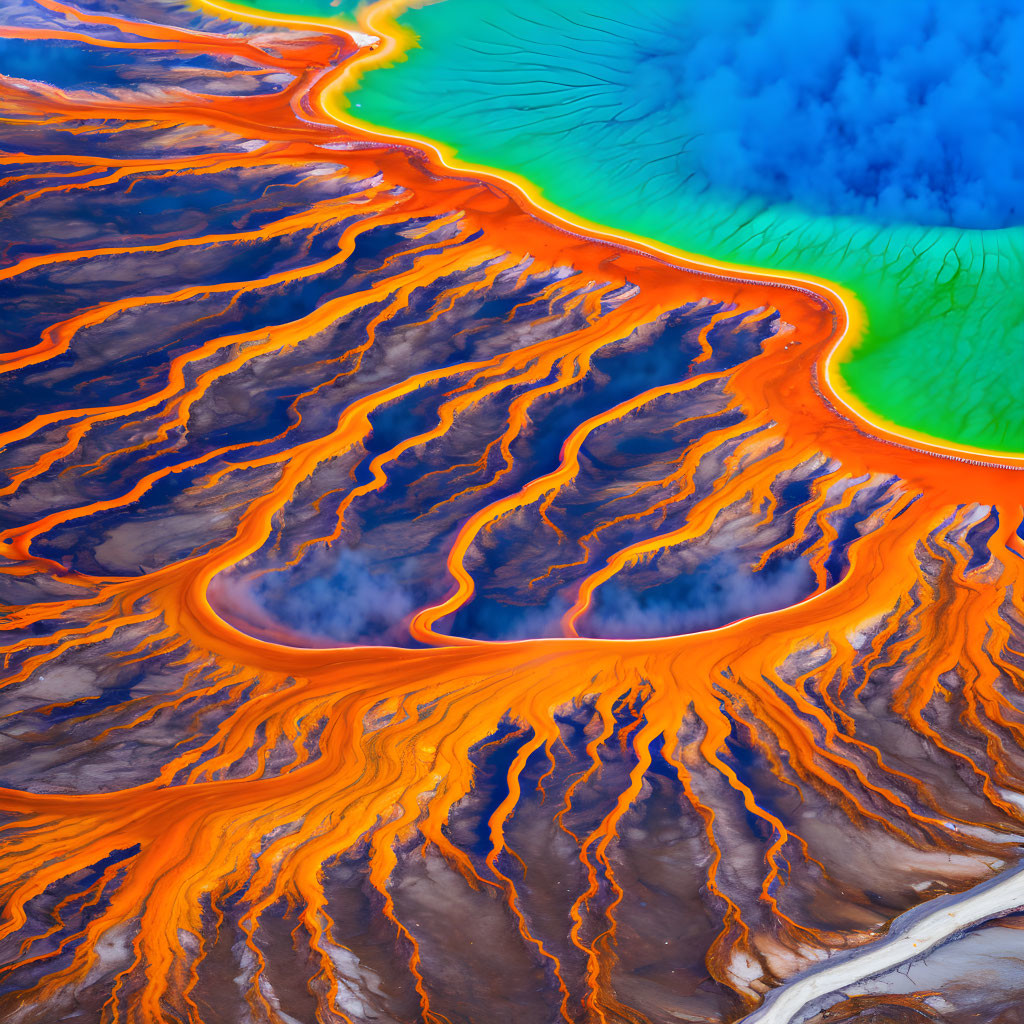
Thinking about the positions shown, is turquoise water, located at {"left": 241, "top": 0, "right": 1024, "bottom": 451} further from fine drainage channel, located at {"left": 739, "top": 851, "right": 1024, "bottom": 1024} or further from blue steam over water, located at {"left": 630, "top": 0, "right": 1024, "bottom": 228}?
fine drainage channel, located at {"left": 739, "top": 851, "right": 1024, "bottom": 1024}

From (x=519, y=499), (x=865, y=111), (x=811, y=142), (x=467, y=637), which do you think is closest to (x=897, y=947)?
(x=467, y=637)

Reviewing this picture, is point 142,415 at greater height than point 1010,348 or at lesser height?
lesser

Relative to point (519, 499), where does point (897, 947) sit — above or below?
below

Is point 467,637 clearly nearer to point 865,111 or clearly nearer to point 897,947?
point 897,947

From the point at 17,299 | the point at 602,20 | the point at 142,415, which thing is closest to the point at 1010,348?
the point at 602,20

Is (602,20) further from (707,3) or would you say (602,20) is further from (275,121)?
(275,121)

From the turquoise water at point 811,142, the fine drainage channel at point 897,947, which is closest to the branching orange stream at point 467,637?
the fine drainage channel at point 897,947

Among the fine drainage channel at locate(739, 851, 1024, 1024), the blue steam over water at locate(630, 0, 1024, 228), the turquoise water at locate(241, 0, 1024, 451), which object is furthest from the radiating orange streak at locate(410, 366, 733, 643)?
the blue steam over water at locate(630, 0, 1024, 228)

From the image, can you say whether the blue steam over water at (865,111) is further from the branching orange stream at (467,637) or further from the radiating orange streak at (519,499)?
the radiating orange streak at (519,499)
